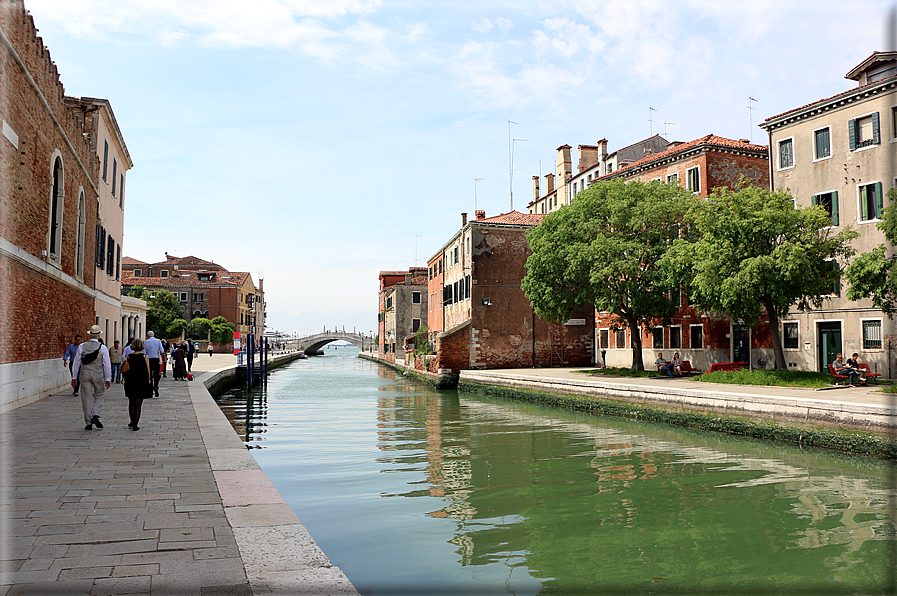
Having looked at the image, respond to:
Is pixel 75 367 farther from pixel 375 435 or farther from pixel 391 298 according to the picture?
pixel 391 298

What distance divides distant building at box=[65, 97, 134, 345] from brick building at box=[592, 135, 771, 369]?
17937 mm

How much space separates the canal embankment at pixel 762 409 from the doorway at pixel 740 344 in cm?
904

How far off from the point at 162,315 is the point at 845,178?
4895 centimetres

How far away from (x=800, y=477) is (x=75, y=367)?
11169 millimetres

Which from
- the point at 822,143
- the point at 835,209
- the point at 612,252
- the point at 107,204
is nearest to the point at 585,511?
the point at 612,252

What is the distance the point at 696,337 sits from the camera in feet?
86.2

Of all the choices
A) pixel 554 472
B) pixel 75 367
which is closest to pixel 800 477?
pixel 554 472

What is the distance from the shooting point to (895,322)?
19156 mm

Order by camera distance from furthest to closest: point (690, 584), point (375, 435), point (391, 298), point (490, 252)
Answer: point (391, 298) → point (490, 252) → point (375, 435) → point (690, 584)

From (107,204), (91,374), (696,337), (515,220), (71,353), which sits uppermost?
(515,220)

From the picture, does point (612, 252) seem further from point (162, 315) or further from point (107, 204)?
point (162, 315)

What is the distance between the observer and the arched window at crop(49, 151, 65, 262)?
45.4 feet

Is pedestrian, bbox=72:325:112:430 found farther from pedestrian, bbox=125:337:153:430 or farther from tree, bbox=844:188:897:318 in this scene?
tree, bbox=844:188:897:318

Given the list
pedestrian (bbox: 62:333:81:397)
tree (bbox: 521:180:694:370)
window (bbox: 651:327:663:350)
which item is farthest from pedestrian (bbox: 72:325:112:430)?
window (bbox: 651:327:663:350)
